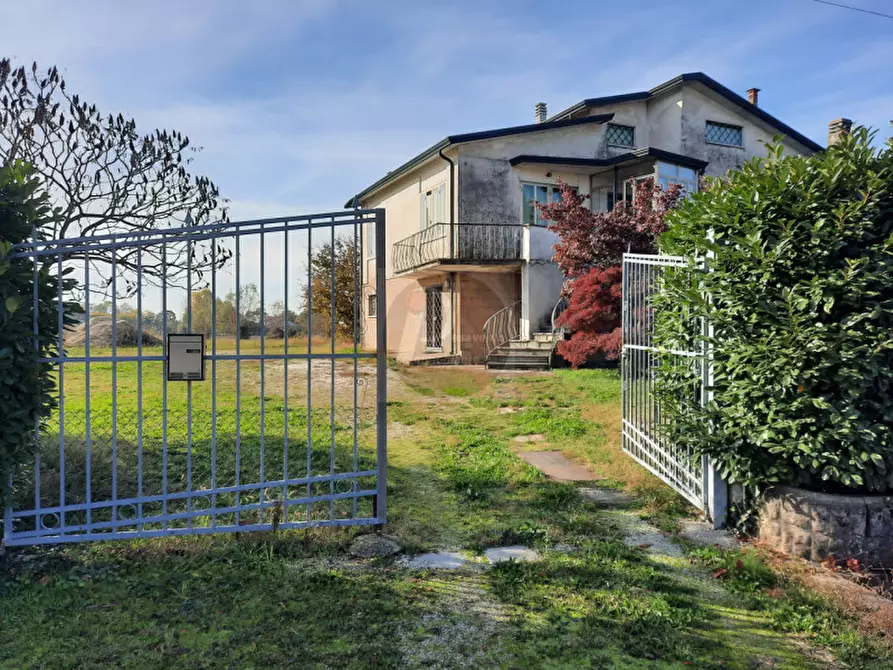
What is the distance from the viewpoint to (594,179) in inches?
680

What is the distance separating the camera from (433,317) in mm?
18328

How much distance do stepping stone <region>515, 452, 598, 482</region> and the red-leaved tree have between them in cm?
600

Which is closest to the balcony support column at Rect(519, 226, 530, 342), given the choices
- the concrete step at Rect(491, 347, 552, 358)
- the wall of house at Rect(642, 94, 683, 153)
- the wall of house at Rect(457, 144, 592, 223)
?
the concrete step at Rect(491, 347, 552, 358)

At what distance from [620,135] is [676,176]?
2.46m

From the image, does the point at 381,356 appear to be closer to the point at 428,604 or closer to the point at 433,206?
the point at 428,604

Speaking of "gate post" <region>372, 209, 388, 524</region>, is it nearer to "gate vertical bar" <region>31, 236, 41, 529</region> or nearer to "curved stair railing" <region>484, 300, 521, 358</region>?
"gate vertical bar" <region>31, 236, 41, 529</region>

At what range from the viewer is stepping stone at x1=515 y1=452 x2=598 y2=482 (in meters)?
5.64

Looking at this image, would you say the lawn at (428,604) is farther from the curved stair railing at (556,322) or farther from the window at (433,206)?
the window at (433,206)

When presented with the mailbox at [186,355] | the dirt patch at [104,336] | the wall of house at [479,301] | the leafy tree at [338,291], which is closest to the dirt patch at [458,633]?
the mailbox at [186,355]

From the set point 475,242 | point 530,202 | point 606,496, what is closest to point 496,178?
point 530,202

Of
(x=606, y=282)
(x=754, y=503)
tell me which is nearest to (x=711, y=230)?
(x=754, y=503)

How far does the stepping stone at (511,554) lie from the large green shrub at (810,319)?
1.57 m

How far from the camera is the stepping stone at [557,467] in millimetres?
5645

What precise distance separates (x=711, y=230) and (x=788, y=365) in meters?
1.14
